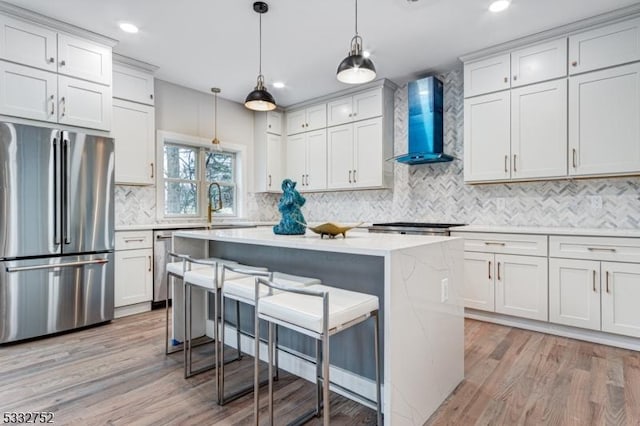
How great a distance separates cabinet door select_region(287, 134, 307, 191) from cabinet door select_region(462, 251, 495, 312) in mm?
2744

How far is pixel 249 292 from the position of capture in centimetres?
189

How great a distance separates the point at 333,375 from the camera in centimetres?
212

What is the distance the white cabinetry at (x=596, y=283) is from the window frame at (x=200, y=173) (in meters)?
4.10

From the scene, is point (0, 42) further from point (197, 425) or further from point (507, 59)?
point (507, 59)

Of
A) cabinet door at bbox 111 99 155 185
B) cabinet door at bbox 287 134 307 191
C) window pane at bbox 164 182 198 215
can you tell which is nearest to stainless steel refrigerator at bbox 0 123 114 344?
cabinet door at bbox 111 99 155 185

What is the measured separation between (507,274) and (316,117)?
332 cm

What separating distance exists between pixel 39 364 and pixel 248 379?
1.56 metres

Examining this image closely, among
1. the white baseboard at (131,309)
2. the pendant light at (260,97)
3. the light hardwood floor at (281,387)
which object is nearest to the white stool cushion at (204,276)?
the light hardwood floor at (281,387)

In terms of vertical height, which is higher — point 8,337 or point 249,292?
point 249,292

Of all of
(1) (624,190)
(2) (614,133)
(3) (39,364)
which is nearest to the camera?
(3) (39,364)

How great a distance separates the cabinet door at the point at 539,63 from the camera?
3.15 meters

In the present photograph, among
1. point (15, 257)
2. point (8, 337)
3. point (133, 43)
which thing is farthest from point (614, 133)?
point (8, 337)

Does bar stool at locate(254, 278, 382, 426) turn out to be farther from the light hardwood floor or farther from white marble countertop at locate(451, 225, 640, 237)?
white marble countertop at locate(451, 225, 640, 237)

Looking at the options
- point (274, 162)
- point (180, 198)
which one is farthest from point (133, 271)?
point (274, 162)
